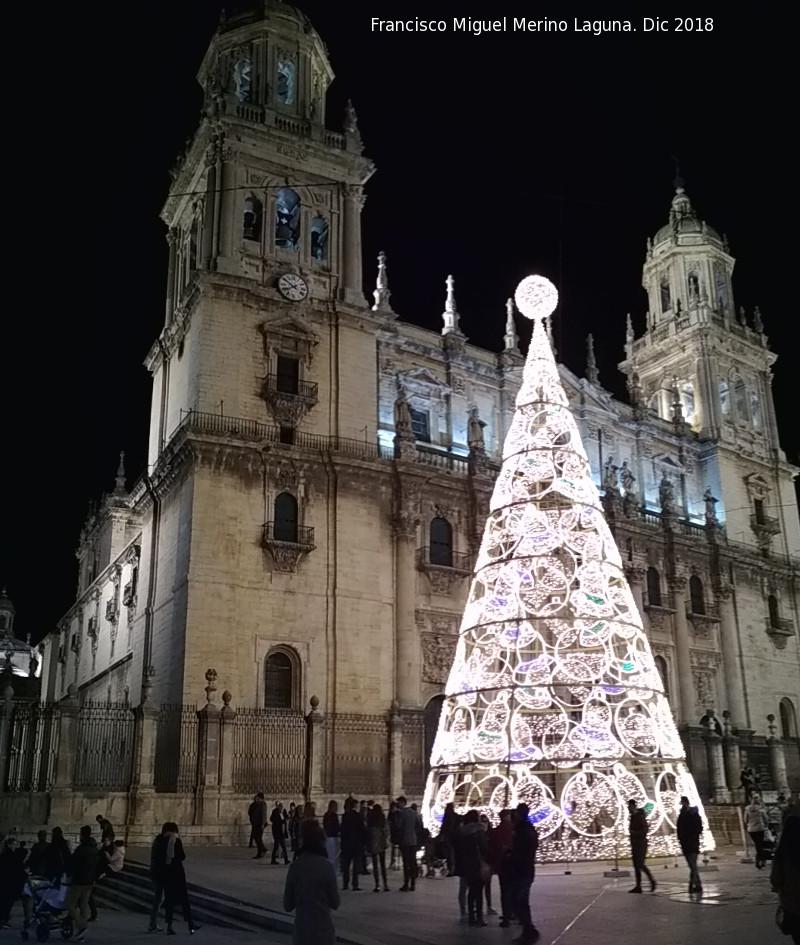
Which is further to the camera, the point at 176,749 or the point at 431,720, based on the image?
the point at 431,720

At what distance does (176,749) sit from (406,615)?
26.0 ft

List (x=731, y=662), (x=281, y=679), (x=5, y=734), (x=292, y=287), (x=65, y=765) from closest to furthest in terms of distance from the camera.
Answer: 1. (x=5, y=734)
2. (x=65, y=765)
3. (x=281, y=679)
4. (x=292, y=287)
5. (x=731, y=662)

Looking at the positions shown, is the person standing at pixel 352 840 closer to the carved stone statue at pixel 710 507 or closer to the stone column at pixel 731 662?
the stone column at pixel 731 662

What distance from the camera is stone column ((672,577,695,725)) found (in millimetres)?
35906

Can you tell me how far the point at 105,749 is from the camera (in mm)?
23438

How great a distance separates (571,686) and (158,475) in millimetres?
17278

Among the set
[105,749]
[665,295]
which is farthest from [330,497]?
[665,295]

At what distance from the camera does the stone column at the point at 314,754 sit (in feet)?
80.8

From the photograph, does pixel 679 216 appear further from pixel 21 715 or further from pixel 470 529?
pixel 21 715

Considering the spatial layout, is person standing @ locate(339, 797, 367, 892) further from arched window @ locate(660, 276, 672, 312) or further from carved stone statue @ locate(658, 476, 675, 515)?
arched window @ locate(660, 276, 672, 312)

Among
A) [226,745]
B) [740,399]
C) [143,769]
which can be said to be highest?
[740,399]

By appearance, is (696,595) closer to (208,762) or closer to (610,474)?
(610,474)

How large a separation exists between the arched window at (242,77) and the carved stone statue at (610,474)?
60.8 ft

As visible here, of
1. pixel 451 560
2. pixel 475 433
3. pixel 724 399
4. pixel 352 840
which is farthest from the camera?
pixel 724 399
